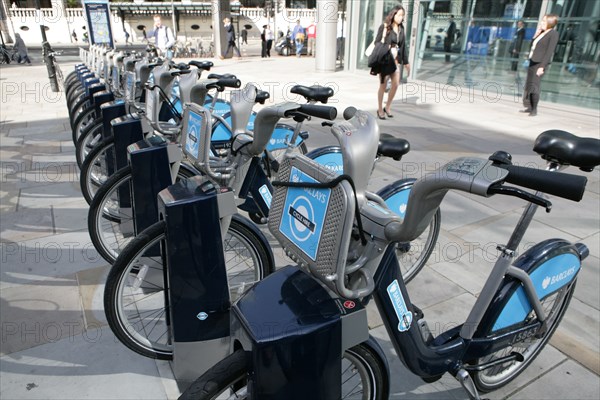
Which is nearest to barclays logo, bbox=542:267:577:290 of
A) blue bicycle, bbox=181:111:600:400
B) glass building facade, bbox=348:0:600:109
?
blue bicycle, bbox=181:111:600:400

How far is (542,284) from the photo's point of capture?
1.90 metres

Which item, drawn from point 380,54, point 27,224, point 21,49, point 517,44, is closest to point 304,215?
point 27,224

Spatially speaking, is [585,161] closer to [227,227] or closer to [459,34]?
[227,227]

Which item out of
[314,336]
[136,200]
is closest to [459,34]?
[136,200]

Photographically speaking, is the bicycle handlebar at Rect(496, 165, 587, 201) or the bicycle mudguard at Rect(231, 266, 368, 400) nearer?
the bicycle handlebar at Rect(496, 165, 587, 201)

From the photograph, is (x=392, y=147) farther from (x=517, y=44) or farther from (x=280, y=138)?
(x=517, y=44)

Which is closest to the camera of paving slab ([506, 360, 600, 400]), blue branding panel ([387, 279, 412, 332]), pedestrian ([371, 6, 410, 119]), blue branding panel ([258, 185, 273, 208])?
blue branding panel ([387, 279, 412, 332])

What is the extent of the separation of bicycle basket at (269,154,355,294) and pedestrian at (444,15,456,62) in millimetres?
10802

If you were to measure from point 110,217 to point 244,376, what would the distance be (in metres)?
2.34

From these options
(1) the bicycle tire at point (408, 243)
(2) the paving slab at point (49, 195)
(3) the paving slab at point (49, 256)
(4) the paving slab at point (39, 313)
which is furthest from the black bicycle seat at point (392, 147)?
(2) the paving slab at point (49, 195)

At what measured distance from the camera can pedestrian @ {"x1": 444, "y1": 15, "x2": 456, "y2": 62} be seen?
10672 millimetres

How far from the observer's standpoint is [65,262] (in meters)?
3.09

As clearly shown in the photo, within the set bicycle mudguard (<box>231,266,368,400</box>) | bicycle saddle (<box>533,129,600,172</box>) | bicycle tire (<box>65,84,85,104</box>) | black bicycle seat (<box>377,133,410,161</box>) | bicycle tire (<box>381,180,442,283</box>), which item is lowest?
bicycle tire (<box>381,180,442,283</box>)

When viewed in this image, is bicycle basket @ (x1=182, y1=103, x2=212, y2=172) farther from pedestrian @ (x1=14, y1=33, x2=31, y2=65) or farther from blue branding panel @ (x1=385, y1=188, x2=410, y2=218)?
pedestrian @ (x1=14, y1=33, x2=31, y2=65)
